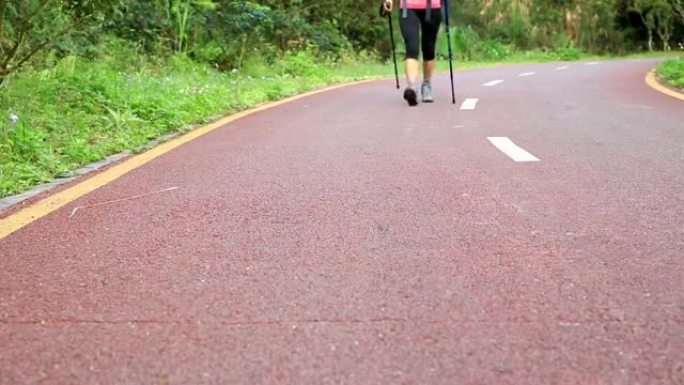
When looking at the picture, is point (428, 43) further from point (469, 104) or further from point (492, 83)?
point (492, 83)

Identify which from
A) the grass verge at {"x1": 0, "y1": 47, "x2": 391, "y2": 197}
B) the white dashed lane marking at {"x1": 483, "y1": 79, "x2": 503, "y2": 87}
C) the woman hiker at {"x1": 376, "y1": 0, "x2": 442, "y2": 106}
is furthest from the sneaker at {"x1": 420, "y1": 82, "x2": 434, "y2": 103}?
the white dashed lane marking at {"x1": 483, "y1": 79, "x2": 503, "y2": 87}

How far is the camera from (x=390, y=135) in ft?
23.6

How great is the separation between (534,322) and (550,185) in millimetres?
2298

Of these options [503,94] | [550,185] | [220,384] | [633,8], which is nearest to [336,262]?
[220,384]

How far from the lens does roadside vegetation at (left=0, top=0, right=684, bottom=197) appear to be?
22.8 ft

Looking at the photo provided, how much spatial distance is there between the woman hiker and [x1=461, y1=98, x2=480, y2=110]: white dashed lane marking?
0.58 metres

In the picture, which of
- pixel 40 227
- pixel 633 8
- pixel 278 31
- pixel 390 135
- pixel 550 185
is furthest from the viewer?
pixel 633 8

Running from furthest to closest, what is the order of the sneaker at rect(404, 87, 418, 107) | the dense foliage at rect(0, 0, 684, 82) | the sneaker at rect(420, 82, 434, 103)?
the sneaker at rect(420, 82, 434, 103) → the sneaker at rect(404, 87, 418, 107) → the dense foliage at rect(0, 0, 684, 82)

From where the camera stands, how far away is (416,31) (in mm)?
10078

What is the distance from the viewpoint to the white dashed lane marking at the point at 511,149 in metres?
5.80

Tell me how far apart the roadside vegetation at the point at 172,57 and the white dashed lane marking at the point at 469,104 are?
2.65 metres

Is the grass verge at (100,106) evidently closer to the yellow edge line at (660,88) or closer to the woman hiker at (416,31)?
the yellow edge line at (660,88)

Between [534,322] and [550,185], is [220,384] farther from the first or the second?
[550,185]

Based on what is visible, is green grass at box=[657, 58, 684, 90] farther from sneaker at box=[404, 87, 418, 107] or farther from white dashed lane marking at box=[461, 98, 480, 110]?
sneaker at box=[404, 87, 418, 107]
